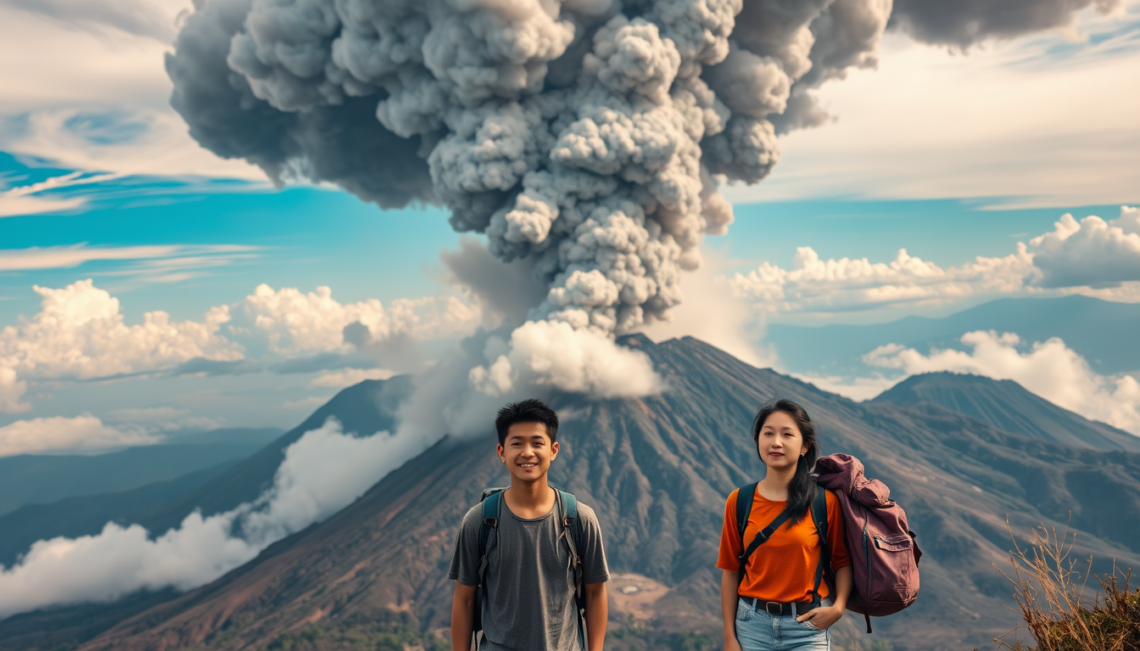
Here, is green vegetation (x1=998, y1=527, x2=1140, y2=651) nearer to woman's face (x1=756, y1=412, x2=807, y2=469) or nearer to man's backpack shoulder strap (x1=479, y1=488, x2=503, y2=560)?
woman's face (x1=756, y1=412, x2=807, y2=469)

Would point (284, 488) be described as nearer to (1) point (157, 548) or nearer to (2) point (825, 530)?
(1) point (157, 548)

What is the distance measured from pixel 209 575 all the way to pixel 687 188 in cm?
13509

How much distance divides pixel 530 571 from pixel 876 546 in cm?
199

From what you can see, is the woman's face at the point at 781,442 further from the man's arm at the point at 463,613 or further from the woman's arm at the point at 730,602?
the man's arm at the point at 463,613

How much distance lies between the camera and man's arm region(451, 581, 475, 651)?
4426 millimetres

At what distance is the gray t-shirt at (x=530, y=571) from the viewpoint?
14.3ft

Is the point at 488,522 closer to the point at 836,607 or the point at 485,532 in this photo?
the point at 485,532

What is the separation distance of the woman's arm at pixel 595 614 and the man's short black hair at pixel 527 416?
897mm

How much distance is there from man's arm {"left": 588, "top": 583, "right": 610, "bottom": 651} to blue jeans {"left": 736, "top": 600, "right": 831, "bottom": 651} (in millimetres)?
927

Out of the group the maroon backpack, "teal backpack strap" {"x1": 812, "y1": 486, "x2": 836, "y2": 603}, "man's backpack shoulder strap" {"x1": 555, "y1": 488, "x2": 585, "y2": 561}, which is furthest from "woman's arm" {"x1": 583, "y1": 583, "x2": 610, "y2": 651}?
the maroon backpack

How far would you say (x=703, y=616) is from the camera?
69750 mm

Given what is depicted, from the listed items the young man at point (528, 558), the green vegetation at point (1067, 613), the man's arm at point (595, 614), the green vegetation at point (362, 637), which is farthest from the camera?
the green vegetation at point (362, 637)

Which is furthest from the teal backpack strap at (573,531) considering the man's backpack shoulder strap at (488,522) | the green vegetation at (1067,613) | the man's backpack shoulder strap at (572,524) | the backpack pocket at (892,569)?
the green vegetation at (1067,613)

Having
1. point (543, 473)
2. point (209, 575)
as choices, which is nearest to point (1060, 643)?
point (543, 473)
